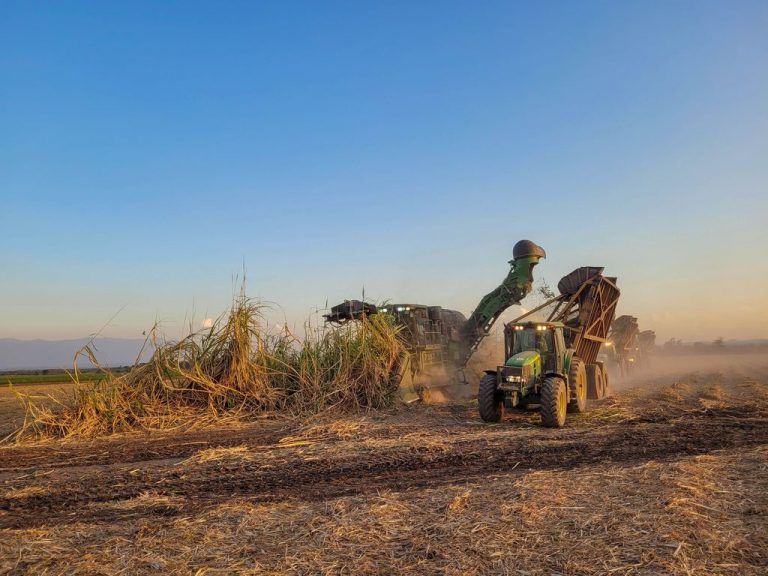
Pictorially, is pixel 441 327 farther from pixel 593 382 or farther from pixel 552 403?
pixel 552 403

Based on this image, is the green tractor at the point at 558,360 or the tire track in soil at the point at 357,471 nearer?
the tire track in soil at the point at 357,471

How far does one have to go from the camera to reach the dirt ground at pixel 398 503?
416cm

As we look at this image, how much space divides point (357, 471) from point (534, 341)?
6.88 metres

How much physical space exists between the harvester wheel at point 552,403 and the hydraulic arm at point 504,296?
752cm

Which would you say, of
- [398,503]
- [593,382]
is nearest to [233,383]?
[398,503]

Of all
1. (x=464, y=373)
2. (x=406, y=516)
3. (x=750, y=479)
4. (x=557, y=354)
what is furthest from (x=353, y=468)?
(x=464, y=373)

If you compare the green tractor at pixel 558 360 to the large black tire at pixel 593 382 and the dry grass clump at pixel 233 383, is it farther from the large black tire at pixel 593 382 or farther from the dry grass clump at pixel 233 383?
the dry grass clump at pixel 233 383

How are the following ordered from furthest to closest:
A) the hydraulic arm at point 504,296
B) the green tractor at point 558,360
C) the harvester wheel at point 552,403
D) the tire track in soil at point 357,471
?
the hydraulic arm at point 504,296, the green tractor at point 558,360, the harvester wheel at point 552,403, the tire track in soil at point 357,471

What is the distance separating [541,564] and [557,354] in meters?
9.07

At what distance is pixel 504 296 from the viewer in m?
18.8

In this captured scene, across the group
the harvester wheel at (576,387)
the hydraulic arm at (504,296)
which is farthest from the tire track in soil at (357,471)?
the hydraulic arm at (504,296)

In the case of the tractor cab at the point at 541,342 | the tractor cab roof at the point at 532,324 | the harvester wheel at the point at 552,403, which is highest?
the tractor cab roof at the point at 532,324

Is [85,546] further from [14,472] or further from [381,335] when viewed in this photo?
[381,335]

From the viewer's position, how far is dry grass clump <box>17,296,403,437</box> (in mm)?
11672
